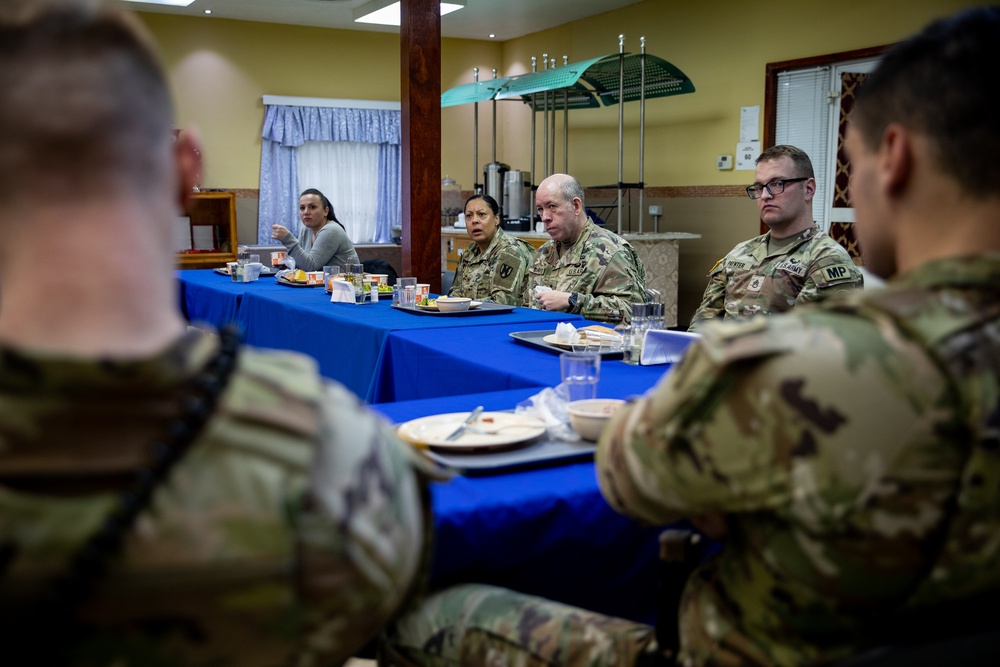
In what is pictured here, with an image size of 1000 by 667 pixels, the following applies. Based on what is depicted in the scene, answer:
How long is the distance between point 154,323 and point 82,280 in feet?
0.20

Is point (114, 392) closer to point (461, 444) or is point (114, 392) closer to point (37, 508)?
point (37, 508)

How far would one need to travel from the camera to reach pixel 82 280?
0.66 metres

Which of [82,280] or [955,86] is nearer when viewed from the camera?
[82,280]

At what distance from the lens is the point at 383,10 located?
7.28 m

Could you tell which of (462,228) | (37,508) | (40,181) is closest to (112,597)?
(37,508)

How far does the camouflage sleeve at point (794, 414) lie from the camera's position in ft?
2.95

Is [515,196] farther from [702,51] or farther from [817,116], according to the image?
[817,116]

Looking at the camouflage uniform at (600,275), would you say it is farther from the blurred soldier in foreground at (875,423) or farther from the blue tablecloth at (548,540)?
the blurred soldier in foreground at (875,423)

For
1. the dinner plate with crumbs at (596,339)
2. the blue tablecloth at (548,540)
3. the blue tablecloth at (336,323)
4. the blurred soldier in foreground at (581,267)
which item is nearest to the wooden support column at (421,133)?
the blue tablecloth at (336,323)

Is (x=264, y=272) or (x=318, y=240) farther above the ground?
(x=318, y=240)

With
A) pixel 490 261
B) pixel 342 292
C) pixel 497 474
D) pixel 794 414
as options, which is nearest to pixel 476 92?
pixel 490 261

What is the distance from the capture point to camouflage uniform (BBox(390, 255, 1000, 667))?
0.90 metres

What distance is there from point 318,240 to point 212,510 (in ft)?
18.0

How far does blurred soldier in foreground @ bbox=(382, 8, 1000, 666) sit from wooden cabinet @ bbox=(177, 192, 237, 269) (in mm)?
8423
